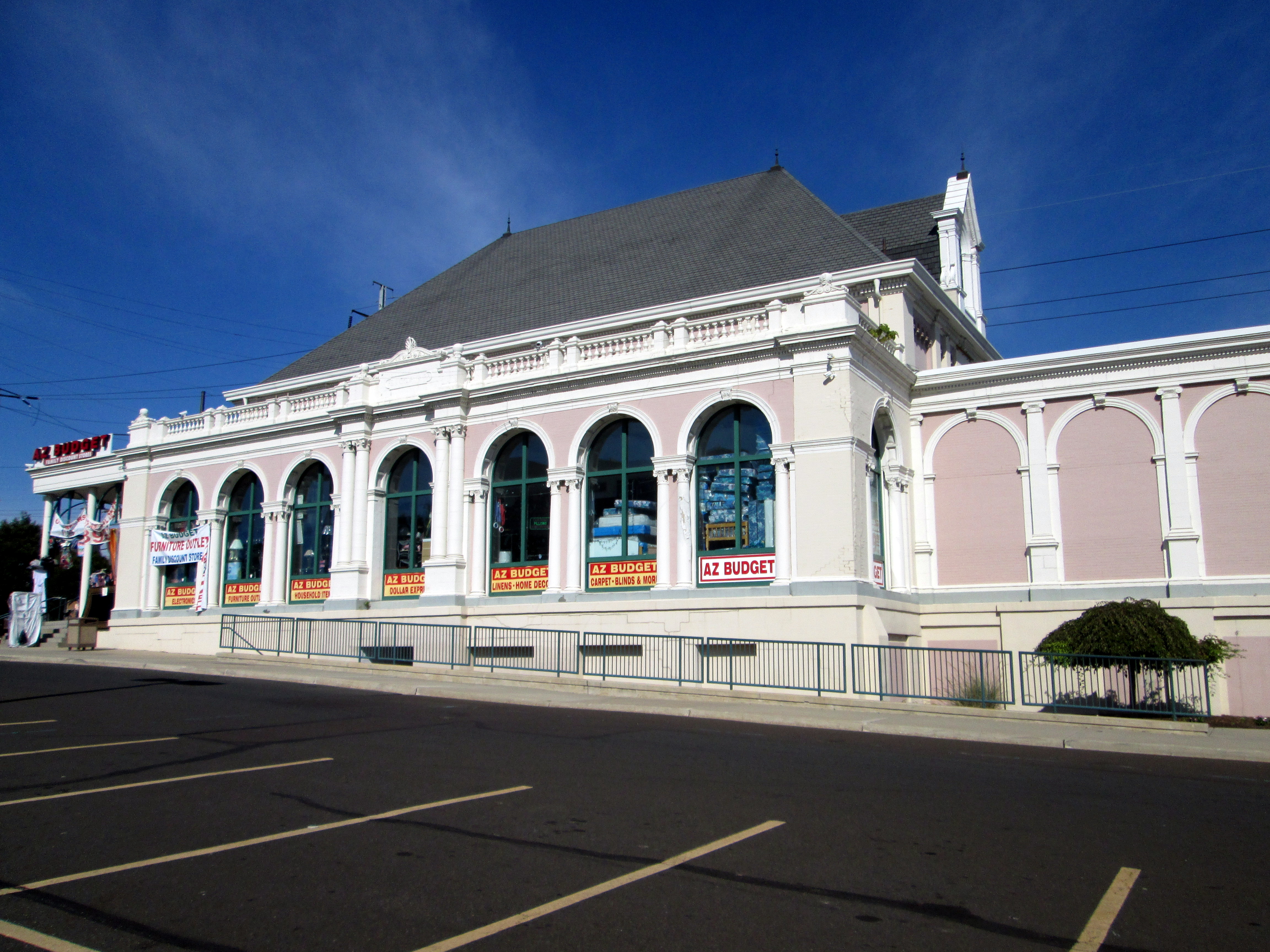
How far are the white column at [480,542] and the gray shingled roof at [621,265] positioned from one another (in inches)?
265

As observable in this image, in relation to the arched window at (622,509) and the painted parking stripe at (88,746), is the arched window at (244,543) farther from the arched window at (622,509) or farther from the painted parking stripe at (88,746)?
the painted parking stripe at (88,746)

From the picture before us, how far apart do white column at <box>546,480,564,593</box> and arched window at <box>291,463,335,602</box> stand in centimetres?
811

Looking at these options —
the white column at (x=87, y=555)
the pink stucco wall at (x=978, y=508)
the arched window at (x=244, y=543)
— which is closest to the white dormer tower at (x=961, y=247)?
the pink stucco wall at (x=978, y=508)

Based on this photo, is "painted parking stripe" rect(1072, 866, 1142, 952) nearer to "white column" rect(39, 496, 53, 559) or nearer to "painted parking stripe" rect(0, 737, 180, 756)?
"painted parking stripe" rect(0, 737, 180, 756)

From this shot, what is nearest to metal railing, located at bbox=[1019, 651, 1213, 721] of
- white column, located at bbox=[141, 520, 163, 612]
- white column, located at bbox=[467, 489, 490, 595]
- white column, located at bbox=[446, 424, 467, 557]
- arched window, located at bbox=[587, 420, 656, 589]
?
arched window, located at bbox=[587, 420, 656, 589]

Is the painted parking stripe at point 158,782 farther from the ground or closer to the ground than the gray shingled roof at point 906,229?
closer to the ground

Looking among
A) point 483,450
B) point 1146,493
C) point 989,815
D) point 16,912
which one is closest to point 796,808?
point 989,815

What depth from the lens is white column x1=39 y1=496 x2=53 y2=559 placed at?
44.4 meters

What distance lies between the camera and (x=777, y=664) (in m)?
21.2

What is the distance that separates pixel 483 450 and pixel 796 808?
2074cm

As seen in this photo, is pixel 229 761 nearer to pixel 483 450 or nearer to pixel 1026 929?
pixel 1026 929

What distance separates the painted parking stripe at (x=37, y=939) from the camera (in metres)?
4.64

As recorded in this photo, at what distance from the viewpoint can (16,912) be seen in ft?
17.0

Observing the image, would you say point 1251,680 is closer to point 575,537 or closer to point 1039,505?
point 1039,505
